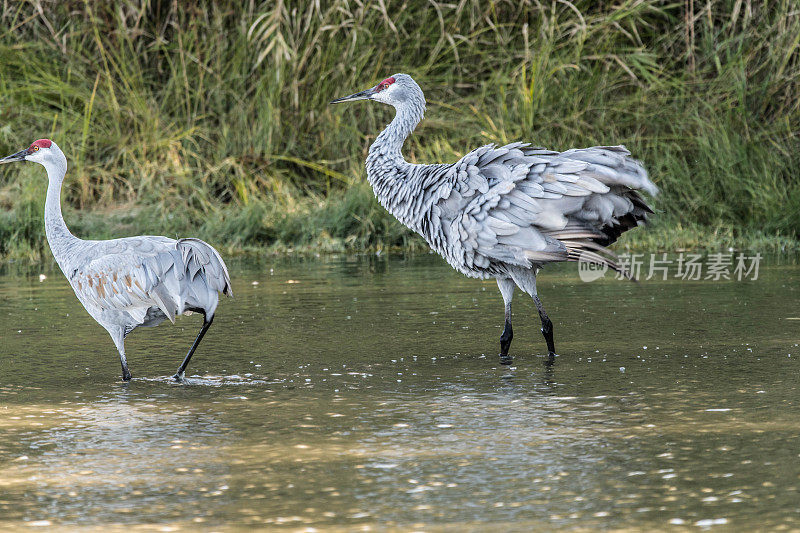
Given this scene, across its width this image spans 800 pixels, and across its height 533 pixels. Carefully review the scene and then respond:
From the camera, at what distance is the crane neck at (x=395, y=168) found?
23.1 ft

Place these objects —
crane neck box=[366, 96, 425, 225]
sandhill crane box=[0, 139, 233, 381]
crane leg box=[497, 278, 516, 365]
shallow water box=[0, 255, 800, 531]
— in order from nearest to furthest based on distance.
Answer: shallow water box=[0, 255, 800, 531] → sandhill crane box=[0, 139, 233, 381] → crane leg box=[497, 278, 516, 365] → crane neck box=[366, 96, 425, 225]

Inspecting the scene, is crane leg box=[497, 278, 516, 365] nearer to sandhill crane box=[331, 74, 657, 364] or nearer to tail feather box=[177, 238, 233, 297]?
sandhill crane box=[331, 74, 657, 364]

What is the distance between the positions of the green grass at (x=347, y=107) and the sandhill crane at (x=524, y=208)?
5.71m

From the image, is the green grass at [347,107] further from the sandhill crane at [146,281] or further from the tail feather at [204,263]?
the tail feather at [204,263]

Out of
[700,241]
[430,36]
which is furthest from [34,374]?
[430,36]

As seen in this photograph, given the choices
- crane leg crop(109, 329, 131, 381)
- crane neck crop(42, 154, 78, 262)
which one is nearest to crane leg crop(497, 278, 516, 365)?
crane leg crop(109, 329, 131, 381)

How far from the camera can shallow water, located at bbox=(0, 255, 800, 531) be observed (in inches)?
147

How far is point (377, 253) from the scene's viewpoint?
41.4ft

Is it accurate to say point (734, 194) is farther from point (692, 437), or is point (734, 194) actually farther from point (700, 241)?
point (692, 437)

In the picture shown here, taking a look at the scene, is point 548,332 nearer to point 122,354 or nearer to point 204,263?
point 204,263

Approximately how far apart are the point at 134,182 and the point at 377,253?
3.08 metres

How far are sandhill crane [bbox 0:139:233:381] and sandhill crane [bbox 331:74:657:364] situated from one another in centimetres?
132

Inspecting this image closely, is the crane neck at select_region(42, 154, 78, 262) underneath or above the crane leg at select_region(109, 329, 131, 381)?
above

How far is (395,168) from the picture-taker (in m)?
7.21
